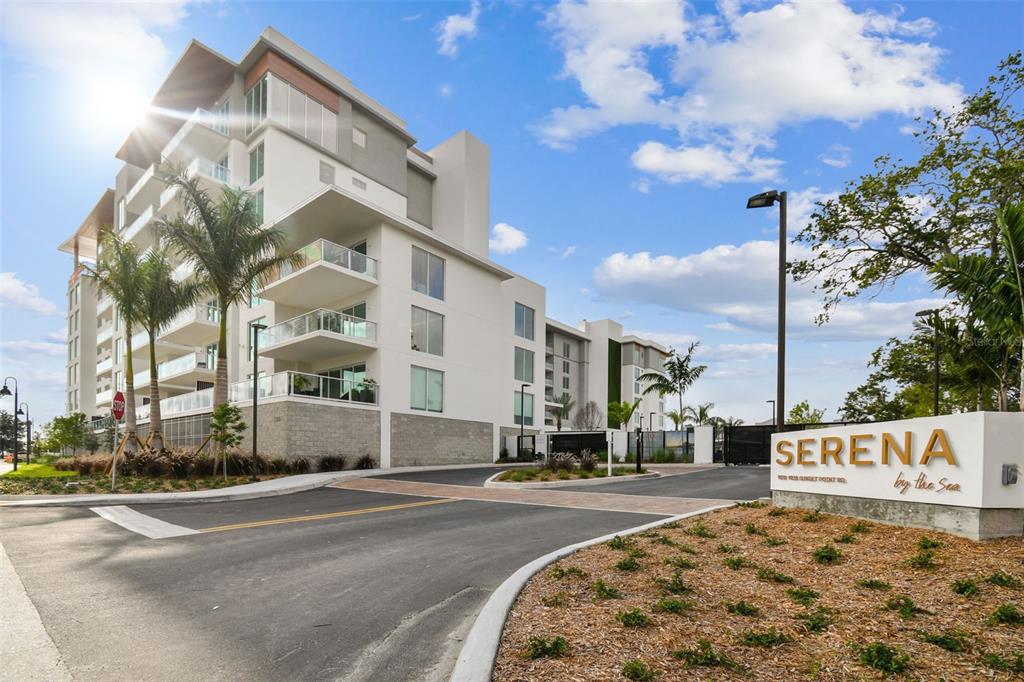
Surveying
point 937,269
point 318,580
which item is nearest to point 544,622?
point 318,580

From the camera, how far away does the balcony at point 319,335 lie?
27.4m

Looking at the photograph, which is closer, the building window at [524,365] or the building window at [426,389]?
the building window at [426,389]

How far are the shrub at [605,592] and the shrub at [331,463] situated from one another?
21647 millimetres

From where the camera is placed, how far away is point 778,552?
7570 millimetres

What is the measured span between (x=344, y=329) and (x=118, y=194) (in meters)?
42.1

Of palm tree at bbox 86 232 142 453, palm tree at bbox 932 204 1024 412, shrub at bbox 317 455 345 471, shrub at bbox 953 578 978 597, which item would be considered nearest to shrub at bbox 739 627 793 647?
shrub at bbox 953 578 978 597

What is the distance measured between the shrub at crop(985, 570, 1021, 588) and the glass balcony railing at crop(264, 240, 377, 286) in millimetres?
25571

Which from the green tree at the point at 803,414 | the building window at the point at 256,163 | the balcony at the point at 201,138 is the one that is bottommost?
the green tree at the point at 803,414

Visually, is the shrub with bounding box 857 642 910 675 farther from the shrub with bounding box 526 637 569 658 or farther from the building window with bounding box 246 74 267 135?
the building window with bounding box 246 74 267 135

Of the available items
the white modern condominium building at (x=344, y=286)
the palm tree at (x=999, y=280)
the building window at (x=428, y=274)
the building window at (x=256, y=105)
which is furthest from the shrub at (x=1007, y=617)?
the building window at (x=256, y=105)

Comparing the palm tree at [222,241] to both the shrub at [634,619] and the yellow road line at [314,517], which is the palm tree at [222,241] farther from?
the shrub at [634,619]

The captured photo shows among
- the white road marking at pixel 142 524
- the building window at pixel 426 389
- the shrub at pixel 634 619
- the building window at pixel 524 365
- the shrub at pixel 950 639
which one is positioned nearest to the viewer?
the shrub at pixel 950 639

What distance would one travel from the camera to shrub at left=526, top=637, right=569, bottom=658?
4.46 metres

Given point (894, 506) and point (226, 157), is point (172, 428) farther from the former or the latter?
point (894, 506)
